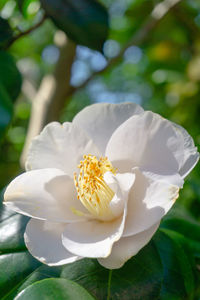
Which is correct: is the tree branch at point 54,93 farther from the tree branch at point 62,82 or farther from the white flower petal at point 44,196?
the white flower petal at point 44,196

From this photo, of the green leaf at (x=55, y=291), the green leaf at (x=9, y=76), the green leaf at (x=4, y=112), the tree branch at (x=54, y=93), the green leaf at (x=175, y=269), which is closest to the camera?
the green leaf at (x=55, y=291)

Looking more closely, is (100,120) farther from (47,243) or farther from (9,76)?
(9,76)

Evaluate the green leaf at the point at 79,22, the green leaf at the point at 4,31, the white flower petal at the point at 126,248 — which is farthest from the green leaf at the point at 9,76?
the white flower petal at the point at 126,248

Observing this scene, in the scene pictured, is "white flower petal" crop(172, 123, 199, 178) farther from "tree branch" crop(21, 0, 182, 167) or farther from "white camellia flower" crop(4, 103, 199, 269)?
"tree branch" crop(21, 0, 182, 167)

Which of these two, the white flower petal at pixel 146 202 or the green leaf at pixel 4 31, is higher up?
the green leaf at pixel 4 31

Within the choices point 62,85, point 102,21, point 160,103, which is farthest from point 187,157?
point 160,103
